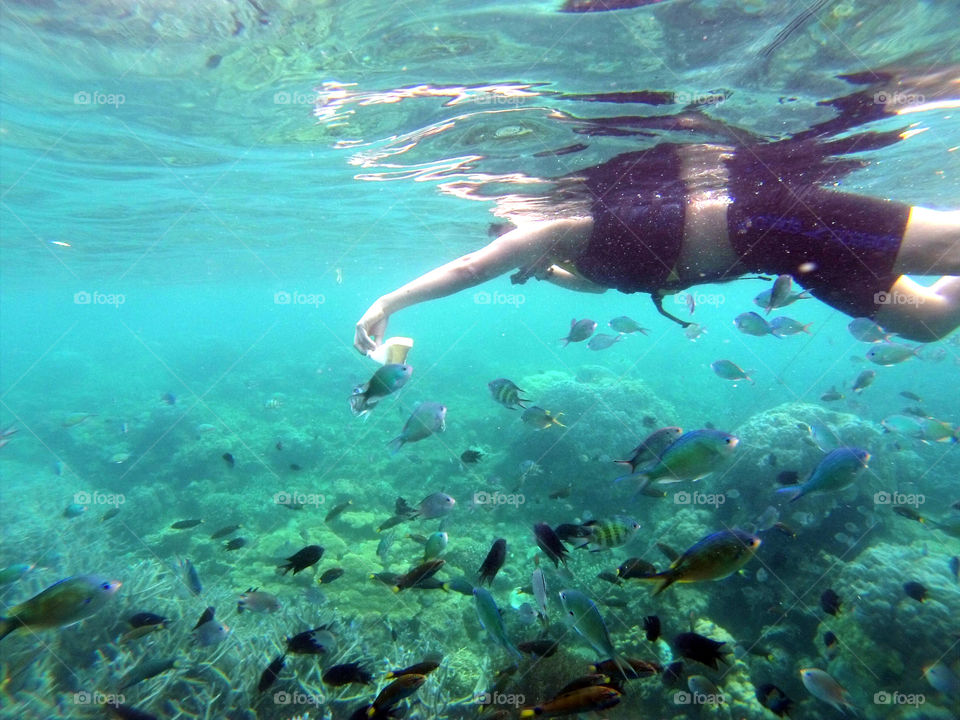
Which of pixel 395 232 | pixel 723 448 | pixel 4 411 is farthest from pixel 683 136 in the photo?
pixel 4 411

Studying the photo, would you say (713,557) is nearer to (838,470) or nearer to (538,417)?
(838,470)

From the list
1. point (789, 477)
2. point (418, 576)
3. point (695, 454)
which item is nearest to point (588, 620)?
point (695, 454)

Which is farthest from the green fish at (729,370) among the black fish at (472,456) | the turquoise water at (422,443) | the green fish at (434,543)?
the green fish at (434,543)

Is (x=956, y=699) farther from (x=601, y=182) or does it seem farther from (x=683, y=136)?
(x=601, y=182)

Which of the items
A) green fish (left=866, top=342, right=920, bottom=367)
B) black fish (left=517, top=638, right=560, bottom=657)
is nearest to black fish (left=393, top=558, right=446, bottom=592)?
black fish (left=517, top=638, right=560, bottom=657)

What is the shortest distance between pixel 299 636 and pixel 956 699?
7086mm

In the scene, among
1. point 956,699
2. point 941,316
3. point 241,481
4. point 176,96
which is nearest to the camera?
point 941,316

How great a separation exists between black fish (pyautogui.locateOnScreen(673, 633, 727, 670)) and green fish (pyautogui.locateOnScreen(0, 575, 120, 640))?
492 centimetres

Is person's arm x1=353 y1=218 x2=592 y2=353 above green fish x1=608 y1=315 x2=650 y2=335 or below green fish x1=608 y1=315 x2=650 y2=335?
above

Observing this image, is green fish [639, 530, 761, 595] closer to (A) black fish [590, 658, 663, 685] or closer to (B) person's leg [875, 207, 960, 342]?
(A) black fish [590, 658, 663, 685]

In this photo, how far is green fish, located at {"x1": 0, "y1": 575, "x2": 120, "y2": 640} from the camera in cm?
372

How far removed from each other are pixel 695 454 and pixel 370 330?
2.82m

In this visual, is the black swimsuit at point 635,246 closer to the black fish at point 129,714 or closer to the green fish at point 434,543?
the green fish at point 434,543

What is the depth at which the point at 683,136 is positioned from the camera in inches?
368
